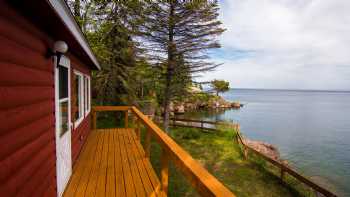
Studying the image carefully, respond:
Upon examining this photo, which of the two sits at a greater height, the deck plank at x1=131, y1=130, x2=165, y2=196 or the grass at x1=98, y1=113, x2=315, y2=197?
the deck plank at x1=131, y1=130, x2=165, y2=196

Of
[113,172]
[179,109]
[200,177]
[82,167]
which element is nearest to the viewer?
[200,177]

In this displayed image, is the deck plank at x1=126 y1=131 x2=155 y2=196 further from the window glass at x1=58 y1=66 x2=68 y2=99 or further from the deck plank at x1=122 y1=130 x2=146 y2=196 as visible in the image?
the window glass at x1=58 y1=66 x2=68 y2=99

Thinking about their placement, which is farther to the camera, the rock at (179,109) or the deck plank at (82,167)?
the rock at (179,109)

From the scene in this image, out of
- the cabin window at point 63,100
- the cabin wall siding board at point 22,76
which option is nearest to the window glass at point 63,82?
the cabin window at point 63,100

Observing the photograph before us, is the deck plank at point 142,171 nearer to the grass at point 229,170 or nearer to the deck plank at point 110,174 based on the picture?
the deck plank at point 110,174

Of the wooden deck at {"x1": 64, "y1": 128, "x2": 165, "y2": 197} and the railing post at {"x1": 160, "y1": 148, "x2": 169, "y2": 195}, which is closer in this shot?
the railing post at {"x1": 160, "y1": 148, "x2": 169, "y2": 195}

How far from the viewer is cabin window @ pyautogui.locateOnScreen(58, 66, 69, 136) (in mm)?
2915

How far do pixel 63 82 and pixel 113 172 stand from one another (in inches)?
66.2

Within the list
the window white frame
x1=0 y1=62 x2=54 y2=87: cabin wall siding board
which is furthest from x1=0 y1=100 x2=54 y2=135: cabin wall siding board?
the window white frame

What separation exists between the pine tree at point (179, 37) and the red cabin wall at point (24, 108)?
A: 8.20m

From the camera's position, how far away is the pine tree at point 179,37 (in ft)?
32.1

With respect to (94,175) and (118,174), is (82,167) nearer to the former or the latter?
(94,175)

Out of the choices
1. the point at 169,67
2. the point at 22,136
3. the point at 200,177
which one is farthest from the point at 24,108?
the point at 169,67

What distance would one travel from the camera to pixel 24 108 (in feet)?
5.30
